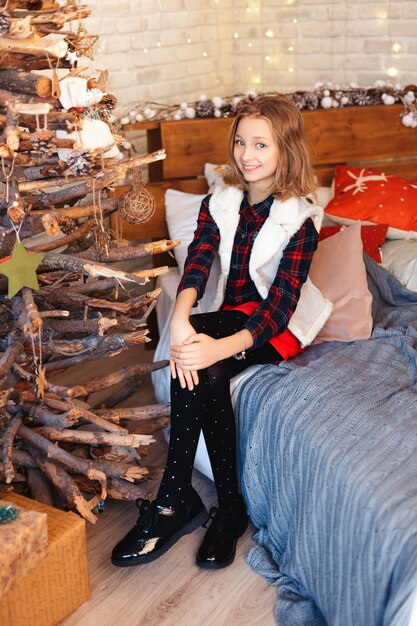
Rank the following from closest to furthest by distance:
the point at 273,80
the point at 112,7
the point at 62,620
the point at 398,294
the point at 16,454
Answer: the point at 62,620 < the point at 16,454 < the point at 398,294 < the point at 112,7 < the point at 273,80

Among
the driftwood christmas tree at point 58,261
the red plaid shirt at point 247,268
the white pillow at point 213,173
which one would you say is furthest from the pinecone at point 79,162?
the white pillow at point 213,173

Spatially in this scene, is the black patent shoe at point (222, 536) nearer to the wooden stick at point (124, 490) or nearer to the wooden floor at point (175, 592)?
the wooden floor at point (175, 592)

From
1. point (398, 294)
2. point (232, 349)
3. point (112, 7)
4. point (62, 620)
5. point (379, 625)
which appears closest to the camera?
point (379, 625)

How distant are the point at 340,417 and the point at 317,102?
1825 millimetres

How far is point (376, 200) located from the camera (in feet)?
10.1

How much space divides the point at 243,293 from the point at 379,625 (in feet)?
3.46

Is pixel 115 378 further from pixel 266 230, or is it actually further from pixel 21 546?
pixel 21 546

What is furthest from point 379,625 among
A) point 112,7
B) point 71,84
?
point 112,7

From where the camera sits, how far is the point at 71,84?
2078 millimetres

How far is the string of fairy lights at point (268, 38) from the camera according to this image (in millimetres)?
3564

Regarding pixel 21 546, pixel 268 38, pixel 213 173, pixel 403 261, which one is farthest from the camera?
pixel 268 38

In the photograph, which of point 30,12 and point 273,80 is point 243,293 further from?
point 273,80

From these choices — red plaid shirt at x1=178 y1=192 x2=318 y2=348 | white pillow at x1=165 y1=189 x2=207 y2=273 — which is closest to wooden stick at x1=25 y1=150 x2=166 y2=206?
red plaid shirt at x1=178 y1=192 x2=318 y2=348

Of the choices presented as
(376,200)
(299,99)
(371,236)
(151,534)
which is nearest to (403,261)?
(371,236)
